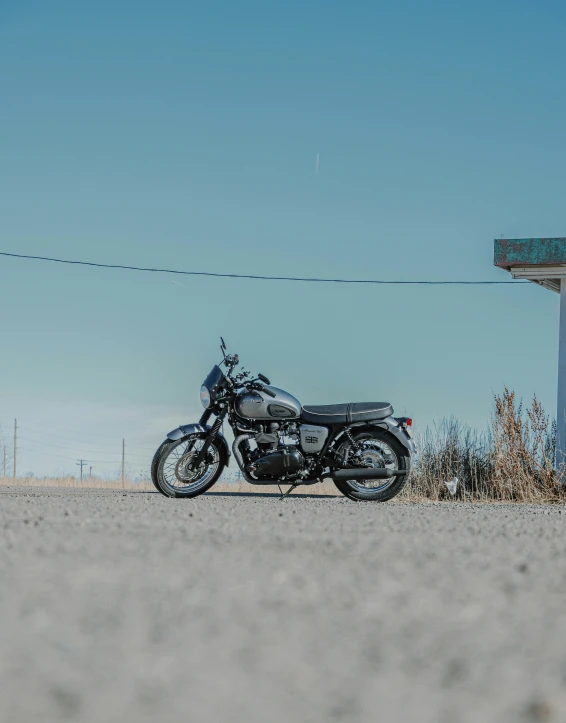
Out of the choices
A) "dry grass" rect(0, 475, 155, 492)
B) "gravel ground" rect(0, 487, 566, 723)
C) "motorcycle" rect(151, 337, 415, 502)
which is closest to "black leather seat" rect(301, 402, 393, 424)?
"motorcycle" rect(151, 337, 415, 502)

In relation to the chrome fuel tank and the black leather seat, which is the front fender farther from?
the black leather seat

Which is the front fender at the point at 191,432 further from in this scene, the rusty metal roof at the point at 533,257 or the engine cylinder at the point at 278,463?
the rusty metal roof at the point at 533,257

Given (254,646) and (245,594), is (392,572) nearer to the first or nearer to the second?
(245,594)

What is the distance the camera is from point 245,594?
3.07 meters

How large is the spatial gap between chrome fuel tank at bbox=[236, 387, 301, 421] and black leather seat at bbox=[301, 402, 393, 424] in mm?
156

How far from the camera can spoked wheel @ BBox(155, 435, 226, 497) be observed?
→ 9883 millimetres

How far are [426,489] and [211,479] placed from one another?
489cm

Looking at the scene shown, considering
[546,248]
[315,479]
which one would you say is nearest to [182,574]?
[315,479]

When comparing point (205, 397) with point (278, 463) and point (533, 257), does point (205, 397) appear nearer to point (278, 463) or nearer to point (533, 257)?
point (278, 463)

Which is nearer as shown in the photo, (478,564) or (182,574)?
(182,574)

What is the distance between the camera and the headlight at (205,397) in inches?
402

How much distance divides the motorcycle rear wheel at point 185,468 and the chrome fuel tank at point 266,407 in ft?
1.52

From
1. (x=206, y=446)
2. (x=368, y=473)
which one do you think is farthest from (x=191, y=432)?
(x=368, y=473)

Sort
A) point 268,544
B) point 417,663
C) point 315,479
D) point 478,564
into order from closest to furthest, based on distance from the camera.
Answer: point 417,663 → point 478,564 → point 268,544 → point 315,479
